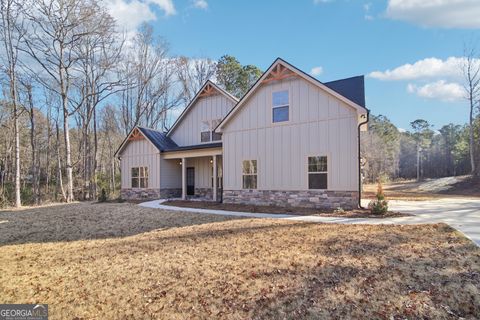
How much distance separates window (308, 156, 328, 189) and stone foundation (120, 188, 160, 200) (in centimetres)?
1003

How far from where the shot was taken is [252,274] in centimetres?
456

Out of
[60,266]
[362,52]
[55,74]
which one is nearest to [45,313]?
[60,266]

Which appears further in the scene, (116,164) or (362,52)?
(116,164)

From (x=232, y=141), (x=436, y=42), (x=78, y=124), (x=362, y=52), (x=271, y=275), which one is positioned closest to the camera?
(x=271, y=275)

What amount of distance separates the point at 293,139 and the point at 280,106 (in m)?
1.71

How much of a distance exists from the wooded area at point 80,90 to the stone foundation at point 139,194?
4.98ft

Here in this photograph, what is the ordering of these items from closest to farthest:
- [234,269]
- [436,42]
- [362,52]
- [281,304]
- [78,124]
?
1. [281,304]
2. [234,269]
3. [436,42]
4. [362,52]
5. [78,124]

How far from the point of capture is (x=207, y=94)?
1759 centimetres

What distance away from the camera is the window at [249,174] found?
1307 centimetres

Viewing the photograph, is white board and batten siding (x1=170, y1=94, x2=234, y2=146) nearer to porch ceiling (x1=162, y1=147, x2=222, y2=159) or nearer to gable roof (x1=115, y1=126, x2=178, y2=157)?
gable roof (x1=115, y1=126, x2=178, y2=157)

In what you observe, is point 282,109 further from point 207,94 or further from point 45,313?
point 45,313

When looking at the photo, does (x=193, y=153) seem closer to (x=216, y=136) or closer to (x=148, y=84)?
(x=216, y=136)

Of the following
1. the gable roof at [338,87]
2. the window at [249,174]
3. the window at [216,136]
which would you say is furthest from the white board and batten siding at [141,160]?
the window at [249,174]

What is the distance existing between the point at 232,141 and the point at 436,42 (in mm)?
13055
